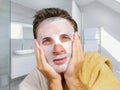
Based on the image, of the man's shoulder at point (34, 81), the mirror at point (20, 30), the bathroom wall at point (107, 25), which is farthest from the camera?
the bathroom wall at point (107, 25)

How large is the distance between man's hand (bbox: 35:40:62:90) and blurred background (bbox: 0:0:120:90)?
92 centimetres

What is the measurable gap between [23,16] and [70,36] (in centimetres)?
214

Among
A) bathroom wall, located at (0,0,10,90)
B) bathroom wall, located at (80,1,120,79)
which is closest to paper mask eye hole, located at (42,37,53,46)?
bathroom wall, located at (0,0,10,90)

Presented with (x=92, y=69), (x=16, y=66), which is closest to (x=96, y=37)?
(x=16, y=66)

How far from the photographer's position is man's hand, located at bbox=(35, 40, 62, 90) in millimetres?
609

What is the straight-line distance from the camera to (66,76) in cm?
61

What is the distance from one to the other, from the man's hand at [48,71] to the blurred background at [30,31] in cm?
92

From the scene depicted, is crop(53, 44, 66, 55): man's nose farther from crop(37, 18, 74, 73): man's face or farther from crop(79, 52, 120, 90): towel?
crop(79, 52, 120, 90): towel

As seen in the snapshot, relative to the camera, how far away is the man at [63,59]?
0.60 m

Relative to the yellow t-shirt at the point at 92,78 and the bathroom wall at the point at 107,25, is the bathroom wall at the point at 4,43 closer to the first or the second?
the yellow t-shirt at the point at 92,78

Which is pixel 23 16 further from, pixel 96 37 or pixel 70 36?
pixel 70 36

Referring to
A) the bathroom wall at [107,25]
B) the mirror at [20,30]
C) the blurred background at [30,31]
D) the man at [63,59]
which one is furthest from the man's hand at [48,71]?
the bathroom wall at [107,25]

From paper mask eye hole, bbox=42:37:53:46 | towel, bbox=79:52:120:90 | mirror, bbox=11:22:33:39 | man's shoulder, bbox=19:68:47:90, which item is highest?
mirror, bbox=11:22:33:39

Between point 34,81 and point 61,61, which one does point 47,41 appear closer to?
point 61,61
